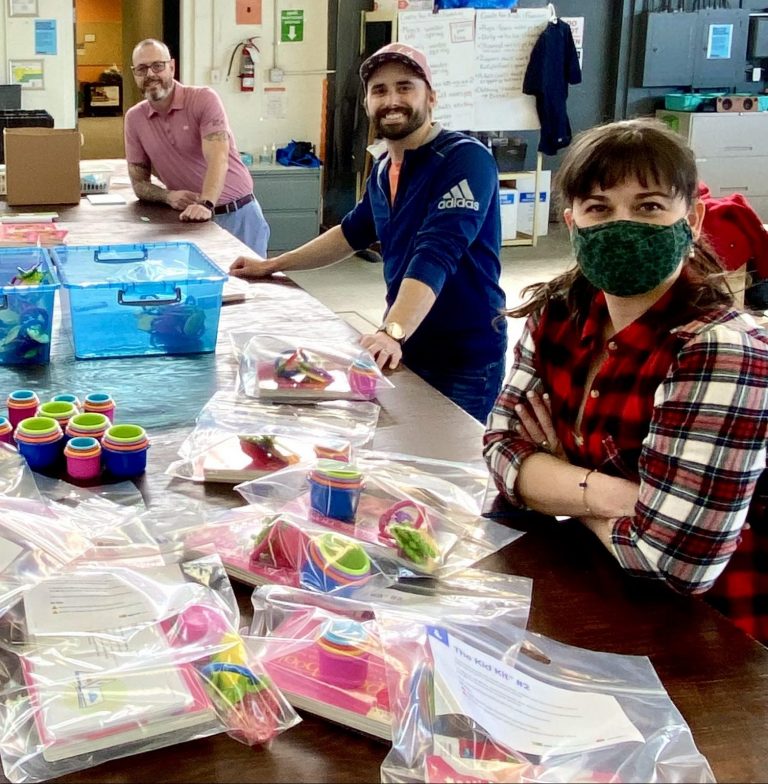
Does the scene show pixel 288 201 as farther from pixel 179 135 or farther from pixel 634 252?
pixel 634 252

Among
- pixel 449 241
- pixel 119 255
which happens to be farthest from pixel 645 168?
pixel 119 255

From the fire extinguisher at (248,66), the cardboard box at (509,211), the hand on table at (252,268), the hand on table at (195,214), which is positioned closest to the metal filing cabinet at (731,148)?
the cardboard box at (509,211)

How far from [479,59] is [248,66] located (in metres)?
1.51

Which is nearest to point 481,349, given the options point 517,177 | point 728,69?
point 517,177

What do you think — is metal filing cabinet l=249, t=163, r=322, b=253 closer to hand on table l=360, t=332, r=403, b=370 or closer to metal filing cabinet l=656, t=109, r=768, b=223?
metal filing cabinet l=656, t=109, r=768, b=223

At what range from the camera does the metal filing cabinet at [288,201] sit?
6855 mm

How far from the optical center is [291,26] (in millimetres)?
7000

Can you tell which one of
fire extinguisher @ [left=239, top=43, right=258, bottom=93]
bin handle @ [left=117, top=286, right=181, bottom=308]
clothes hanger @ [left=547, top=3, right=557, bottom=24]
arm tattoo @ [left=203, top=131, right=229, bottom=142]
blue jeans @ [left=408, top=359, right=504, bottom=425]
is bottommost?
blue jeans @ [left=408, top=359, right=504, bottom=425]

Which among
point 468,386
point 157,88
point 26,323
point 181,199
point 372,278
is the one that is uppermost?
point 157,88

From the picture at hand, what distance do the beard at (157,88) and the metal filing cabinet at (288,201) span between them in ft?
8.76

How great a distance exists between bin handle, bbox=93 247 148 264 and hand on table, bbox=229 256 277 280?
0.44m

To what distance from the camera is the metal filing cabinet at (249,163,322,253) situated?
6.86 metres

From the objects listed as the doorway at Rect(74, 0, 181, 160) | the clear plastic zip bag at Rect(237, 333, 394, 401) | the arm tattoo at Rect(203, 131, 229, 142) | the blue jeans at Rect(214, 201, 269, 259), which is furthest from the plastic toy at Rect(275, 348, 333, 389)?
the doorway at Rect(74, 0, 181, 160)

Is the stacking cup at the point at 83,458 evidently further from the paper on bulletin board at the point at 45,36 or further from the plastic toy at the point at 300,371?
the paper on bulletin board at the point at 45,36
